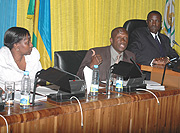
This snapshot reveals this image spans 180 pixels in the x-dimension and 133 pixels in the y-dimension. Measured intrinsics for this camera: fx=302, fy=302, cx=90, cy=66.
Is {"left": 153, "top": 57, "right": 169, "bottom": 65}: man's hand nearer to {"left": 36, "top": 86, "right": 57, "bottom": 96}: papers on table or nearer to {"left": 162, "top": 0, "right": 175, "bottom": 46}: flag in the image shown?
{"left": 36, "top": 86, "right": 57, "bottom": 96}: papers on table

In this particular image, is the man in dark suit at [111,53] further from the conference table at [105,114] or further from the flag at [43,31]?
the flag at [43,31]

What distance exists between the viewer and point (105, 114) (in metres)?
2.32

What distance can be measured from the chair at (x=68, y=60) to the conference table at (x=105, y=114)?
0.86 meters

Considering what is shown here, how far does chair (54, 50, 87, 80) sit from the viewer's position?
3361 mm

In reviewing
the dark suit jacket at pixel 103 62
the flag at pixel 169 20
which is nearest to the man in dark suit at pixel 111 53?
the dark suit jacket at pixel 103 62

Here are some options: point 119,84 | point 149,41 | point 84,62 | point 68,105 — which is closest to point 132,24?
point 149,41

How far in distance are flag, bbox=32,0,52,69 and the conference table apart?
1.64 metres

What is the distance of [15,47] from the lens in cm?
288

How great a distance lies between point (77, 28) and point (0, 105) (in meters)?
3.07

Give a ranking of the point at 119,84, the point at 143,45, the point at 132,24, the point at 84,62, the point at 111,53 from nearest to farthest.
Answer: the point at 119,84 < the point at 84,62 < the point at 111,53 < the point at 143,45 < the point at 132,24

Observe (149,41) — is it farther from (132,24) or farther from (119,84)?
(119,84)

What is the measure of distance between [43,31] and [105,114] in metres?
2.05

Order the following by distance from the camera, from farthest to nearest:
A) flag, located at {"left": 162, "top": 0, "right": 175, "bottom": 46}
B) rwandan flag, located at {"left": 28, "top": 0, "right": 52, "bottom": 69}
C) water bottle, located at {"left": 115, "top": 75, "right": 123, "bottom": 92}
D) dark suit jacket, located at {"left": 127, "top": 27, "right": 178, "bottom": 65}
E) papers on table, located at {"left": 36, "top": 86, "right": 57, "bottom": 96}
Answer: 1. flag, located at {"left": 162, "top": 0, "right": 175, "bottom": 46}
2. dark suit jacket, located at {"left": 127, "top": 27, "right": 178, "bottom": 65}
3. rwandan flag, located at {"left": 28, "top": 0, "right": 52, "bottom": 69}
4. water bottle, located at {"left": 115, "top": 75, "right": 123, "bottom": 92}
5. papers on table, located at {"left": 36, "top": 86, "right": 57, "bottom": 96}

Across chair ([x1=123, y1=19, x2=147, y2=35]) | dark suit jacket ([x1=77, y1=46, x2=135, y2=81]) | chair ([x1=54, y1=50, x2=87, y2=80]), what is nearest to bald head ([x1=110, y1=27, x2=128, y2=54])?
dark suit jacket ([x1=77, y1=46, x2=135, y2=81])
